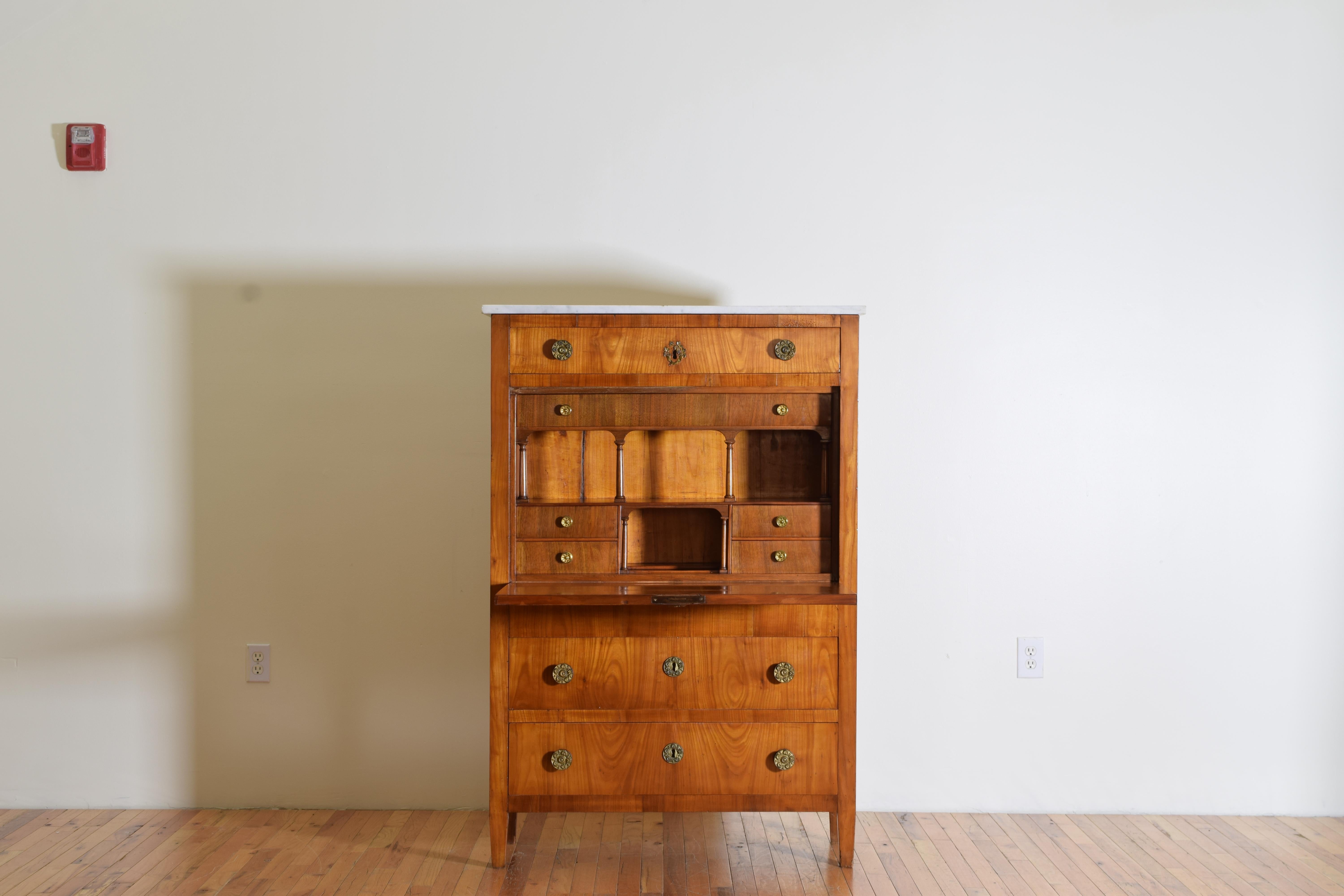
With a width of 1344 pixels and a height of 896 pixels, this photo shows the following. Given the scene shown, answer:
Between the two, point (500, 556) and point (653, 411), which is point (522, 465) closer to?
point (500, 556)

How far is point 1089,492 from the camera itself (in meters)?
2.53

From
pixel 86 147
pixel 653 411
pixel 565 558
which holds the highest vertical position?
pixel 86 147

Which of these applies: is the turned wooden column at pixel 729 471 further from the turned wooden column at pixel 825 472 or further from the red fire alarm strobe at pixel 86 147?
the red fire alarm strobe at pixel 86 147

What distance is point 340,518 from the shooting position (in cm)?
252

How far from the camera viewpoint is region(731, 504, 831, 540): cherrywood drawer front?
2139 mm

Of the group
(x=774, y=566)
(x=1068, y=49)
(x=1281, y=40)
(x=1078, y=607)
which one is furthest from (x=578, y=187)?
(x=1281, y=40)

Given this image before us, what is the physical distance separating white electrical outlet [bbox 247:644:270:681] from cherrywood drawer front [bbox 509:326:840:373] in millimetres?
1176

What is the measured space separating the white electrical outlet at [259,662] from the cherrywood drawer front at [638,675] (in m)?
0.90

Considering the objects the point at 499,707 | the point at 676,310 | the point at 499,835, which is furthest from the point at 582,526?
the point at 499,835

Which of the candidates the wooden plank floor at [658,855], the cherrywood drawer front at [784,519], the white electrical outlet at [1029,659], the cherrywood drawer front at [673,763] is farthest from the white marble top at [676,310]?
the wooden plank floor at [658,855]

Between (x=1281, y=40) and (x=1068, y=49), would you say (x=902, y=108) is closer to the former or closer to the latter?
(x=1068, y=49)

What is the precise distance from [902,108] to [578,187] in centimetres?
94

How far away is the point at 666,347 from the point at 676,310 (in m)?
0.09

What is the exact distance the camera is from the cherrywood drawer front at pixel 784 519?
2.14 meters
